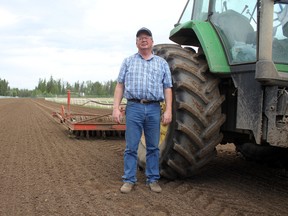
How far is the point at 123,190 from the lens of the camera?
12.7 feet

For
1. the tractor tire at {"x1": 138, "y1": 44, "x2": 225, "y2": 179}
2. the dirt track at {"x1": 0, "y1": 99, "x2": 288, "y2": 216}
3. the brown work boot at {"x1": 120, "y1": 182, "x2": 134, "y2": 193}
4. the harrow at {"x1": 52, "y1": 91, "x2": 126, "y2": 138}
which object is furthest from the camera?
the harrow at {"x1": 52, "y1": 91, "x2": 126, "y2": 138}

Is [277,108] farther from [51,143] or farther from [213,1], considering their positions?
[51,143]

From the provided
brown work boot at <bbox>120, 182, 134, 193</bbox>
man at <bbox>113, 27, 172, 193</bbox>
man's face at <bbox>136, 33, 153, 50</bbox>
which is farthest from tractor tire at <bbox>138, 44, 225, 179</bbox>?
brown work boot at <bbox>120, 182, 134, 193</bbox>

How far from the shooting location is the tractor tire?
3.76 m

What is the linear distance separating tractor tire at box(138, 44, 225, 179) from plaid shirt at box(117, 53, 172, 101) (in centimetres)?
12

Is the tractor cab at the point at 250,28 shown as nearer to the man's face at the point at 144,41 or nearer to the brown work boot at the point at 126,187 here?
the man's face at the point at 144,41

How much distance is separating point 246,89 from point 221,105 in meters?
0.56

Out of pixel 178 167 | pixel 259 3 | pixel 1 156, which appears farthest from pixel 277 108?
pixel 1 156

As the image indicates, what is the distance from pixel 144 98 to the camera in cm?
393

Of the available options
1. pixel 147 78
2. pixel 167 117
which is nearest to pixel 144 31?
pixel 147 78

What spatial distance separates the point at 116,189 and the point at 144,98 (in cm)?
102

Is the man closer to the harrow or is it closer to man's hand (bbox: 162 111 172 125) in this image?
man's hand (bbox: 162 111 172 125)

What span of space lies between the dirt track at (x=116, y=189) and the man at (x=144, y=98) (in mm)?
245

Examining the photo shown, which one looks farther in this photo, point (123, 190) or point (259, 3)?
point (123, 190)
